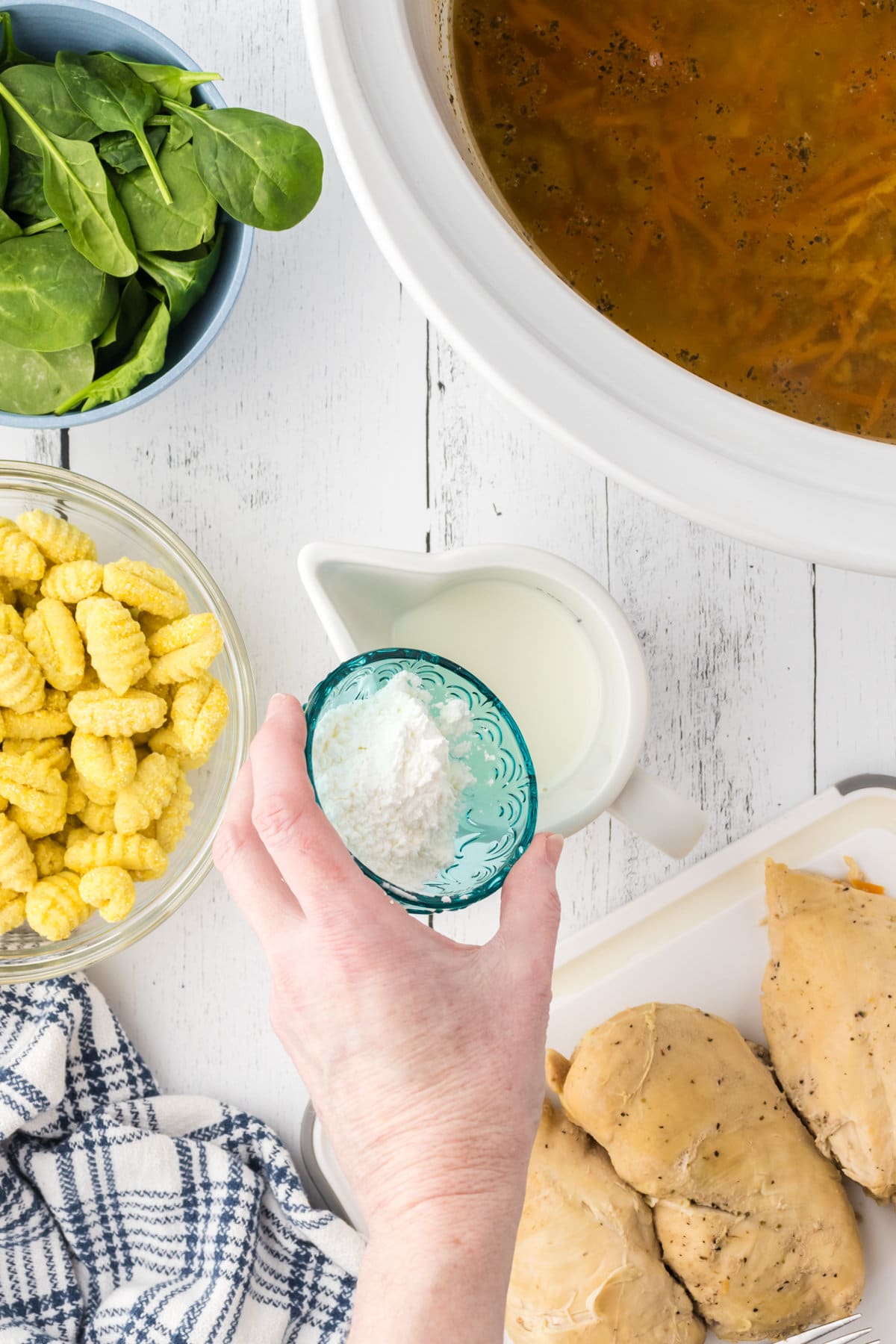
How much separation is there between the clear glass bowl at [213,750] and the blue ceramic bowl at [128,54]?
8cm

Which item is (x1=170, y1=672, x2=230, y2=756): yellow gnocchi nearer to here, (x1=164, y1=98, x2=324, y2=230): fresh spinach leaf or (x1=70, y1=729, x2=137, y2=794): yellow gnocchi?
(x1=70, y1=729, x2=137, y2=794): yellow gnocchi

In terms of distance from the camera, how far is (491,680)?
82cm

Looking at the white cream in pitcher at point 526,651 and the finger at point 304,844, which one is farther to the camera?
the white cream in pitcher at point 526,651

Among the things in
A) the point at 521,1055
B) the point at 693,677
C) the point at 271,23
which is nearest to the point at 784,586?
the point at 693,677

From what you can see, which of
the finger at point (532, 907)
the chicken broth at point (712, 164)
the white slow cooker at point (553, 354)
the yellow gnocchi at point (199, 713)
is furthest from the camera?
the yellow gnocchi at point (199, 713)

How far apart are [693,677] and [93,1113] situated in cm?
54

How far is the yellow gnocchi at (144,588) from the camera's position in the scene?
0.81 meters

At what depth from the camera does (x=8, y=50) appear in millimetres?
754

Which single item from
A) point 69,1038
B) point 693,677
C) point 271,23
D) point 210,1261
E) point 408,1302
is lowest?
point 210,1261

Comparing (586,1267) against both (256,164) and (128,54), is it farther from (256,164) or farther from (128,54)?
(128,54)

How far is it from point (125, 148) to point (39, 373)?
0.48 feet

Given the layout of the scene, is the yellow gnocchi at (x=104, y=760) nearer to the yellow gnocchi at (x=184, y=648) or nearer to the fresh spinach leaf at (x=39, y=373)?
the yellow gnocchi at (x=184, y=648)

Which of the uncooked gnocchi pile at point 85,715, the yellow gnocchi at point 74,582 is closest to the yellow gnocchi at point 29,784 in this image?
the uncooked gnocchi pile at point 85,715

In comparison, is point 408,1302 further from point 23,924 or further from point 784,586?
point 784,586
